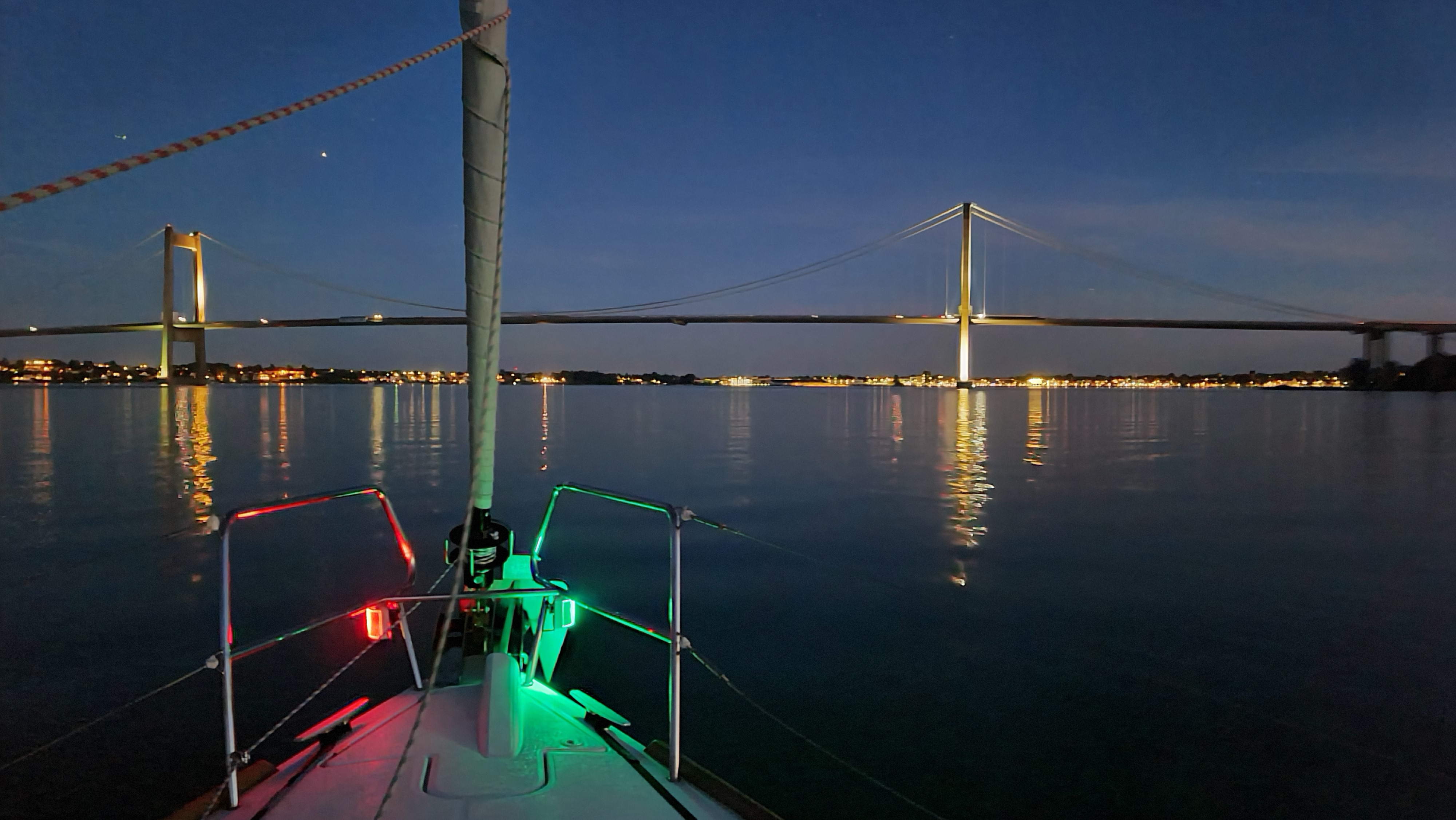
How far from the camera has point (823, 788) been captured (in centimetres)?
296

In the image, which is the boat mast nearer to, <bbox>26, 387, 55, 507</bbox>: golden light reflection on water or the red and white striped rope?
the red and white striped rope

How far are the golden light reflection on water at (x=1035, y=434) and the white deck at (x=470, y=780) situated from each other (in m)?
14.0

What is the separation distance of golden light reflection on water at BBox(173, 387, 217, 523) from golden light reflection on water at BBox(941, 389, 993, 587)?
5.83m

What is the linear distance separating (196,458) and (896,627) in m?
15.3

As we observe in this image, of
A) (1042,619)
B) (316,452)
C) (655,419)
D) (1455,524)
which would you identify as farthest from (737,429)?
(1042,619)

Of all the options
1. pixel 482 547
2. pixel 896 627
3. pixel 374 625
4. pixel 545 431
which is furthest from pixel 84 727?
pixel 545 431

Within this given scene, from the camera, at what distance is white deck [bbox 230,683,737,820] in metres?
1.99

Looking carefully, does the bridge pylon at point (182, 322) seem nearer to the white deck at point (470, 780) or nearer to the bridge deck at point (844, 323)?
the bridge deck at point (844, 323)

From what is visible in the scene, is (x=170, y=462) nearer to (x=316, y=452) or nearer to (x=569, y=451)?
(x=316, y=452)

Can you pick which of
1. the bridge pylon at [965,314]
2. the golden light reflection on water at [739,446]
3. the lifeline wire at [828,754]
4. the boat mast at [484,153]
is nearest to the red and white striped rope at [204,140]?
the boat mast at [484,153]

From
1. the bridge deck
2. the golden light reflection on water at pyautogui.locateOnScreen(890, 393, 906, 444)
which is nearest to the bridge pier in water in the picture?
the bridge deck

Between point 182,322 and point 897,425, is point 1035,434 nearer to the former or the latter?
point 897,425

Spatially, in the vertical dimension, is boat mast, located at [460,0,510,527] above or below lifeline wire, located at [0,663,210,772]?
above

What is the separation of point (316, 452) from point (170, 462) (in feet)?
10.2
